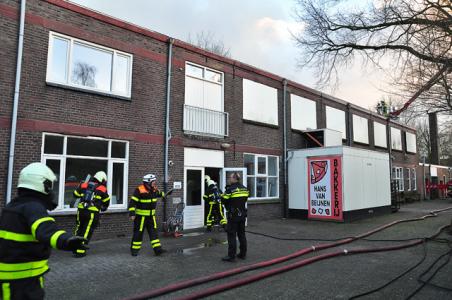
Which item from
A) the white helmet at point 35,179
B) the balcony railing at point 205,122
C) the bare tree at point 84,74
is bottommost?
the white helmet at point 35,179

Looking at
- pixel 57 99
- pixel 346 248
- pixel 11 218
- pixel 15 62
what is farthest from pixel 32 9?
pixel 346 248

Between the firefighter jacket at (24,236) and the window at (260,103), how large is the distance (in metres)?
12.5

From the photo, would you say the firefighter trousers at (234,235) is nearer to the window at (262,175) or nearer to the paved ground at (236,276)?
the paved ground at (236,276)

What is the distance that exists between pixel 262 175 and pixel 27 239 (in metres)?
13.0

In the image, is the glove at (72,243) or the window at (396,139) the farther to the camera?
the window at (396,139)

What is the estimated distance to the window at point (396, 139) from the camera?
94.7 feet

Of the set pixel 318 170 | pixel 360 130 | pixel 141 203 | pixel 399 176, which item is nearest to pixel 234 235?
pixel 141 203

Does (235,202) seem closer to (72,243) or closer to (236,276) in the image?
(236,276)

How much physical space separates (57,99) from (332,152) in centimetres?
1060

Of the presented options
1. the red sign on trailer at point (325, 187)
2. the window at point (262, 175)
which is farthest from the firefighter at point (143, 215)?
the red sign on trailer at point (325, 187)

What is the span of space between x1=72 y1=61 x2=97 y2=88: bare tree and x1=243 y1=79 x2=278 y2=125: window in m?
6.62

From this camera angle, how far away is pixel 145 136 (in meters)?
Answer: 11.5

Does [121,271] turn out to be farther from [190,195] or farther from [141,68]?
[141,68]

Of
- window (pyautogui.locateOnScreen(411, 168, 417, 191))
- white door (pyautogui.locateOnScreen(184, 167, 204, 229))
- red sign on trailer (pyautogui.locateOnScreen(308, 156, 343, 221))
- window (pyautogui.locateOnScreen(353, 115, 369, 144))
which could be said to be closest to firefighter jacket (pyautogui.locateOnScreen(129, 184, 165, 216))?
white door (pyautogui.locateOnScreen(184, 167, 204, 229))
